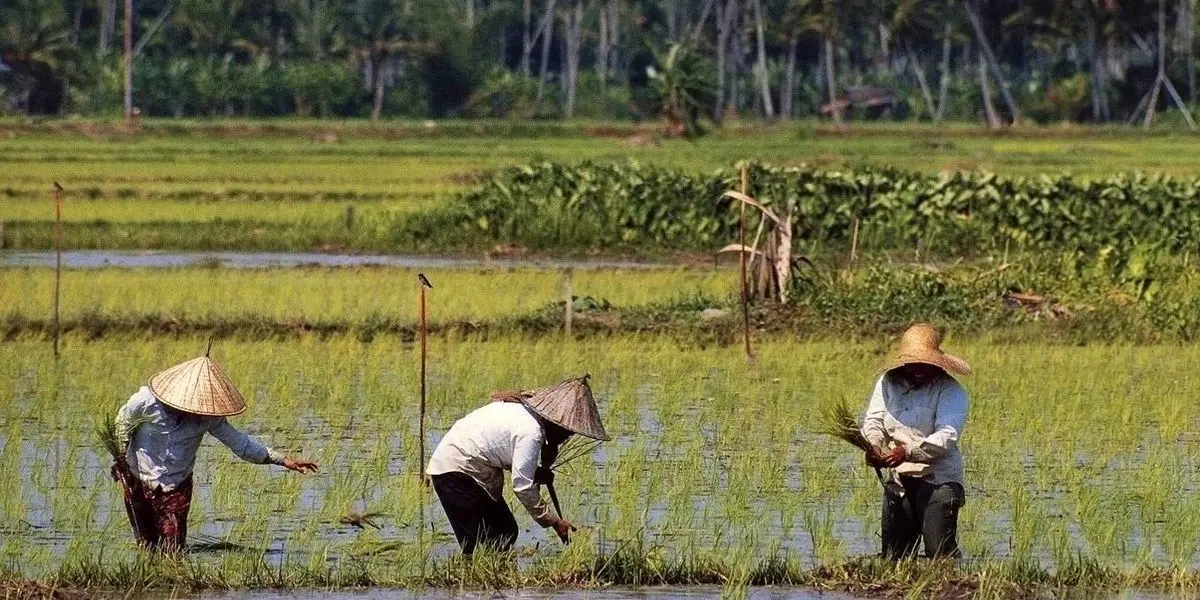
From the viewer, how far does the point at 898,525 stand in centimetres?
674

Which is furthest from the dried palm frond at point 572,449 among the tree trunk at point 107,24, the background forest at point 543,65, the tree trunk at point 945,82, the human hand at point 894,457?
the tree trunk at point 107,24

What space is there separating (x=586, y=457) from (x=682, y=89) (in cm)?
3352

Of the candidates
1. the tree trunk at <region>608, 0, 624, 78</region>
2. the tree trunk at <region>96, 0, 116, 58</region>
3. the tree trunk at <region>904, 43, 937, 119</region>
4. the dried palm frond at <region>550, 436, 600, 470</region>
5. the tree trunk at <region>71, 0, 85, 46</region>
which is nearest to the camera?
the dried palm frond at <region>550, 436, 600, 470</region>

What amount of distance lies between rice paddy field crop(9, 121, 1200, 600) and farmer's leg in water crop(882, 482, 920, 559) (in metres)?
0.15

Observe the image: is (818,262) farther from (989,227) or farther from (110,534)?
(110,534)

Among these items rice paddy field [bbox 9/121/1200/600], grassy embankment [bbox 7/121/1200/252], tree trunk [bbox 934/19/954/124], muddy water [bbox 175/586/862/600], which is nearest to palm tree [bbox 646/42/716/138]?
grassy embankment [bbox 7/121/1200/252]

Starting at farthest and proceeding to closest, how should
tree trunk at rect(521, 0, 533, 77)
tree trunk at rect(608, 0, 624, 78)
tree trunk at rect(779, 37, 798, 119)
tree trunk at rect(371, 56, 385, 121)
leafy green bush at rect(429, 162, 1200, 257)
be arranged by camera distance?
tree trunk at rect(608, 0, 624, 78) < tree trunk at rect(521, 0, 533, 77) < tree trunk at rect(779, 37, 798, 119) < tree trunk at rect(371, 56, 385, 121) < leafy green bush at rect(429, 162, 1200, 257)

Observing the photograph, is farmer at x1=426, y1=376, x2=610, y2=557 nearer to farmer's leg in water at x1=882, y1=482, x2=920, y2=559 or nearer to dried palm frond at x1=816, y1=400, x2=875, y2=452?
dried palm frond at x1=816, y1=400, x2=875, y2=452

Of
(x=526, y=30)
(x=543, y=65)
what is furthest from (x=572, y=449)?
(x=526, y=30)

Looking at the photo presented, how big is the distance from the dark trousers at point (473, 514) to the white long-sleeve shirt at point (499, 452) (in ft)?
0.14

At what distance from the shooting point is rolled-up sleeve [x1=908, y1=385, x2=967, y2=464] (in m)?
6.37

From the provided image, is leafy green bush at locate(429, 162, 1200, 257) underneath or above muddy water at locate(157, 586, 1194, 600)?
above

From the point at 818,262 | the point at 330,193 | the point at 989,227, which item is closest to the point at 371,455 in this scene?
the point at 818,262

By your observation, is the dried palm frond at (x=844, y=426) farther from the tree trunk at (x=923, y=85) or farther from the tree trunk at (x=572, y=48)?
the tree trunk at (x=572, y=48)
